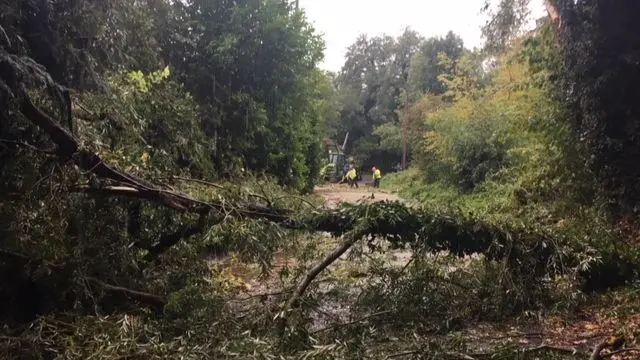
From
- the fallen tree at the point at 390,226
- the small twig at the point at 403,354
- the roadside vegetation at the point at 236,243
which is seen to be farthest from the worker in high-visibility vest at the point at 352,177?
the small twig at the point at 403,354

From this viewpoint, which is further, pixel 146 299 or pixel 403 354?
pixel 146 299

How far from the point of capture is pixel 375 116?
4166 centimetres

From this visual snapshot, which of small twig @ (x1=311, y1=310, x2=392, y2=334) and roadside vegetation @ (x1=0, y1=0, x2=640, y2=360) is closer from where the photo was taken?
roadside vegetation @ (x1=0, y1=0, x2=640, y2=360)

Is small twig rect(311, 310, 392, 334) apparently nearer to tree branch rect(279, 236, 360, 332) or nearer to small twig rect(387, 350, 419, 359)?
tree branch rect(279, 236, 360, 332)

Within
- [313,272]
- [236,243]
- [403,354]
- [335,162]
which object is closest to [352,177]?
[335,162]

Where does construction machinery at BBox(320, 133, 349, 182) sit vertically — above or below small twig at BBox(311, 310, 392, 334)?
above

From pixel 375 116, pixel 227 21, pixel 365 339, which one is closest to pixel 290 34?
pixel 227 21

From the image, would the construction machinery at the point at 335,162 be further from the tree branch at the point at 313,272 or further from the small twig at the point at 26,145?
the small twig at the point at 26,145

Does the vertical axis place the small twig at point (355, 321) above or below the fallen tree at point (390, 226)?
below

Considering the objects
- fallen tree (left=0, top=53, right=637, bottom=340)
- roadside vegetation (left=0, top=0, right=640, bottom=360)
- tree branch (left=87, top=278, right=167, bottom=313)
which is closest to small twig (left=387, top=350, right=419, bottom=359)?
roadside vegetation (left=0, top=0, right=640, bottom=360)

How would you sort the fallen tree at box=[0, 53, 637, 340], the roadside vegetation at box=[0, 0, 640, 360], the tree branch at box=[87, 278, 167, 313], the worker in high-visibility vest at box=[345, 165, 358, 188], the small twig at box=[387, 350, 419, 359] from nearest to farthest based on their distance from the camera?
the small twig at box=[387, 350, 419, 359], the roadside vegetation at box=[0, 0, 640, 360], the fallen tree at box=[0, 53, 637, 340], the tree branch at box=[87, 278, 167, 313], the worker in high-visibility vest at box=[345, 165, 358, 188]

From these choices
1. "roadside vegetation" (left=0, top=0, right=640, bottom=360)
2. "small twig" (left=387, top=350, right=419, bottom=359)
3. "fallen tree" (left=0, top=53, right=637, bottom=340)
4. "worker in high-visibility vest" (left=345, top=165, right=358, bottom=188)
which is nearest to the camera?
"small twig" (left=387, top=350, right=419, bottom=359)

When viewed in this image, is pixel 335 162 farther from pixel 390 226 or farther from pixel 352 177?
pixel 390 226

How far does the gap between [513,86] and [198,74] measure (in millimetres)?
6947
